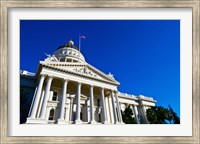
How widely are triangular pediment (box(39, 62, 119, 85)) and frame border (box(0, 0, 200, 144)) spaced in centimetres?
1348

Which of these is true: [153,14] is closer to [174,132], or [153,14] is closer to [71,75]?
[174,132]

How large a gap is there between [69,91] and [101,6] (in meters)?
18.0

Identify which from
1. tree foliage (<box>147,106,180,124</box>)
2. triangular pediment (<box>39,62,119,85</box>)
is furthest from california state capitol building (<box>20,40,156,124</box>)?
tree foliage (<box>147,106,180,124</box>)

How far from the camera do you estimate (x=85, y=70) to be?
24250 millimetres

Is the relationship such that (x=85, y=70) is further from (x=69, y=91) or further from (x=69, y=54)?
(x=69, y=54)

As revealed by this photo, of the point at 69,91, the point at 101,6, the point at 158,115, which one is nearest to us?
the point at 101,6

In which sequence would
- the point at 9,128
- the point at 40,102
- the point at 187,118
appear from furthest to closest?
1. the point at 40,102
2. the point at 187,118
3. the point at 9,128

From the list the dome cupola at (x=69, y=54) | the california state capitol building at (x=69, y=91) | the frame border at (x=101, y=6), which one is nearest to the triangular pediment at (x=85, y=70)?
the california state capitol building at (x=69, y=91)

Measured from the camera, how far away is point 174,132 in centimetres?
743

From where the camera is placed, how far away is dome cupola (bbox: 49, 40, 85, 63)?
32375 mm

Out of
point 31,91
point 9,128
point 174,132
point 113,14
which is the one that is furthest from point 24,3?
point 31,91

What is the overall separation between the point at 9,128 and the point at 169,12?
787 centimetres

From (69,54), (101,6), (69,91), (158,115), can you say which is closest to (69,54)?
(69,54)

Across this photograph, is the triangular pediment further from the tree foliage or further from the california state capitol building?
the tree foliage
